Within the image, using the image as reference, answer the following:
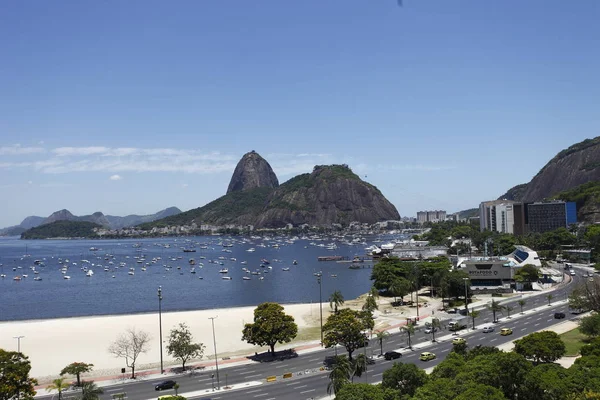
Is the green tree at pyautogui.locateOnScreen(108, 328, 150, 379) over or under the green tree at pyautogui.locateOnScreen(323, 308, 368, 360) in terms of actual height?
under

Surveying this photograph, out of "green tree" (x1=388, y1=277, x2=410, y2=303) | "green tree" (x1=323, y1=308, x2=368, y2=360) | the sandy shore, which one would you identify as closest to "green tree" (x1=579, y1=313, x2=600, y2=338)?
"green tree" (x1=323, y1=308, x2=368, y2=360)

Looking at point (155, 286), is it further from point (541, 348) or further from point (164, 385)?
point (541, 348)

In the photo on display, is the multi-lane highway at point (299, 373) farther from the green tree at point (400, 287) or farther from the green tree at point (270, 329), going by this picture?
the green tree at point (400, 287)

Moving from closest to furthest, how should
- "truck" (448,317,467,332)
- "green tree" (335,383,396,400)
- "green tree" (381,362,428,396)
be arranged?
"green tree" (335,383,396,400) → "green tree" (381,362,428,396) → "truck" (448,317,467,332)

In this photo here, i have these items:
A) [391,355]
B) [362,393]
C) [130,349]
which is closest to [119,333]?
[130,349]

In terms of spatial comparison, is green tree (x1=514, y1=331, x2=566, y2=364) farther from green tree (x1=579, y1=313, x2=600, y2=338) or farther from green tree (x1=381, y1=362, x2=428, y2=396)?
green tree (x1=381, y1=362, x2=428, y2=396)

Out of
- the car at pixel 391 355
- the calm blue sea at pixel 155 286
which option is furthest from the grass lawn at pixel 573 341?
the calm blue sea at pixel 155 286
